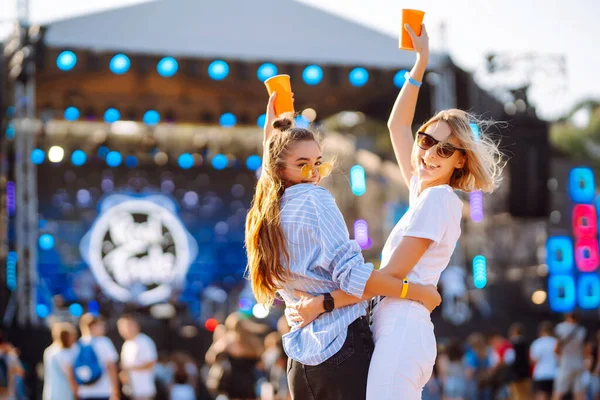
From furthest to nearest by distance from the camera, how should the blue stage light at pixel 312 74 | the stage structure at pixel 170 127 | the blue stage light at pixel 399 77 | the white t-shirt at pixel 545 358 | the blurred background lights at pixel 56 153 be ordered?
the blurred background lights at pixel 56 153 < the blue stage light at pixel 399 77 < the blue stage light at pixel 312 74 < the stage structure at pixel 170 127 < the white t-shirt at pixel 545 358

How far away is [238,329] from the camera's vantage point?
686cm

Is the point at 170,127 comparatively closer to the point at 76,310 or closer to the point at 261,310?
the point at 76,310

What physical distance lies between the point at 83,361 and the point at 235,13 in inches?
263

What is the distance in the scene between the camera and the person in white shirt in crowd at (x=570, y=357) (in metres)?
10.6

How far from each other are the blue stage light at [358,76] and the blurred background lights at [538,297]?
5.20 m

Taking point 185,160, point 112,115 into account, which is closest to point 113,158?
point 185,160

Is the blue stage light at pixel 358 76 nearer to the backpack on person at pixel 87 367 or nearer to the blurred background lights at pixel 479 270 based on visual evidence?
the blurred background lights at pixel 479 270

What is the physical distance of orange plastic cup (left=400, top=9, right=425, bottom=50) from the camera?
320 centimetres

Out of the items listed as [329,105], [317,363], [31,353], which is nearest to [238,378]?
[317,363]

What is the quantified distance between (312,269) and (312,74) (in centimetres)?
1047

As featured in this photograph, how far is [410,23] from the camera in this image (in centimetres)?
322

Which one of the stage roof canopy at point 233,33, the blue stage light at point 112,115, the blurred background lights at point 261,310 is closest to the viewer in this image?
the blurred background lights at point 261,310

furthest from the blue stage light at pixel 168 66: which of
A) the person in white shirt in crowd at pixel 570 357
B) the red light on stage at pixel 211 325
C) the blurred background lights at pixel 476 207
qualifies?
the person in white shirt in crowd at pixel 570 357

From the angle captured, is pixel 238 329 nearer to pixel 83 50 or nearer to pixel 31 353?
pixel 31 353
